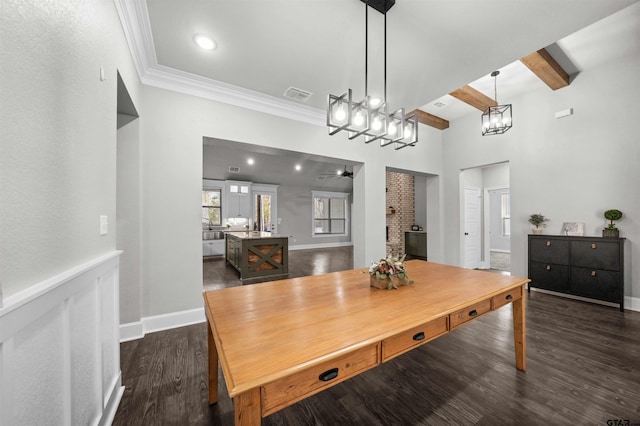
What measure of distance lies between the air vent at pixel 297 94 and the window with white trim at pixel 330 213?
6.97 meters

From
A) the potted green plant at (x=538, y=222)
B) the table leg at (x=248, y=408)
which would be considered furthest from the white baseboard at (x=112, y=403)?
the potted green plant at (x=538, y=222)

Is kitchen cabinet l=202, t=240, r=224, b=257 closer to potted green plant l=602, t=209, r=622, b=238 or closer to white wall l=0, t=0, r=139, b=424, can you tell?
white wall l=0, t=0, r=139, b=424

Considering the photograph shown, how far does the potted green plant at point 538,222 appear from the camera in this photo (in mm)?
4094

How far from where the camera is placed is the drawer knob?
961 mm

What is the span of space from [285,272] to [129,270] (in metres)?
3.43

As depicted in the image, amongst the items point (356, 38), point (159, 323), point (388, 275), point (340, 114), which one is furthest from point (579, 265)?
point (159, 323)

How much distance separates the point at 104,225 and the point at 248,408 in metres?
1.46

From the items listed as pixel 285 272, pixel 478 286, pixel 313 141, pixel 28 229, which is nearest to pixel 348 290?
pixel 478 286

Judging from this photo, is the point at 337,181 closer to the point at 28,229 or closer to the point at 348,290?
the point at 348,290

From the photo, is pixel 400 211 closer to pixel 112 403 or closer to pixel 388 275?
pixel 388 275

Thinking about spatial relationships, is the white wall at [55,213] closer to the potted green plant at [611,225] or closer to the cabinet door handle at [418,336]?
the cabinet door handle at [418,336]

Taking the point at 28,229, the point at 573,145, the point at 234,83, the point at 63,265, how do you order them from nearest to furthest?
the point at 28,229 → the point at 63,265 → the point at 234,83 → the point at 573,145

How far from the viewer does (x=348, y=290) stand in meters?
1.73

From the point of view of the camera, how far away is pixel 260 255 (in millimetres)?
5410
